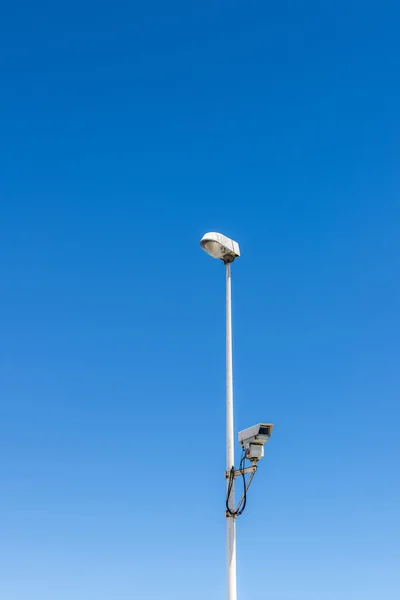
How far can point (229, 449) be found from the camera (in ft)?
47.3

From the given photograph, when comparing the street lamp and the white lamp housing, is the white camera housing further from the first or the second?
the white lamp housing

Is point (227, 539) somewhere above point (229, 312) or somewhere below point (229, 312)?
below

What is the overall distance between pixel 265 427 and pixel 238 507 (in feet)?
5.29

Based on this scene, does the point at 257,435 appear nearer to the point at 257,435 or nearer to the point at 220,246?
the point at 257,435

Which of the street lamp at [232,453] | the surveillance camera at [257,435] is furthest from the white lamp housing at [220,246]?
the surveillance camera at [257,435]

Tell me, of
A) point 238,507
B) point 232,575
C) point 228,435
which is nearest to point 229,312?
point 228,435

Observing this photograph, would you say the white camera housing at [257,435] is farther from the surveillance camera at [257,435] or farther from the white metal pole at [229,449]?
the white metal pole at [229,449]

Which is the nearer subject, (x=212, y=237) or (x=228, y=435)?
(x=228, y=435)

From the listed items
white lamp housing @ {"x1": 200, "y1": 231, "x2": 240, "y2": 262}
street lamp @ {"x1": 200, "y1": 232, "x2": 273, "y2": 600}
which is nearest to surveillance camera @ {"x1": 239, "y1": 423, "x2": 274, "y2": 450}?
street lamp @ {"x1": 200, "y1": 232, "x2": 273, "y2": 600}

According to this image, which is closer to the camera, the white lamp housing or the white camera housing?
the white camera housing

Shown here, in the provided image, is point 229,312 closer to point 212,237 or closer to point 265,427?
point 212,237

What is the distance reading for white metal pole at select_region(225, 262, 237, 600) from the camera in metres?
13.6

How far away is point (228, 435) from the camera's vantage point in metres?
14.5

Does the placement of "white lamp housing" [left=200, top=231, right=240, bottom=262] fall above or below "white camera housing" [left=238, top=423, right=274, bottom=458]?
above
